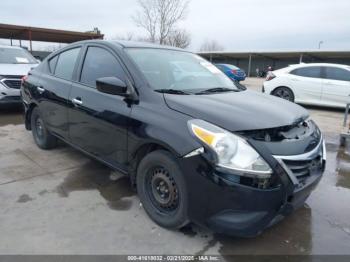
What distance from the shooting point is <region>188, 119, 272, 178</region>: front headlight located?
6.86ft

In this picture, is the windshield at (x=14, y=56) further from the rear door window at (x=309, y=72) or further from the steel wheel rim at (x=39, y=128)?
the rear door window at (x=309, y=72)

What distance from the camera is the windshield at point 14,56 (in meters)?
7.75

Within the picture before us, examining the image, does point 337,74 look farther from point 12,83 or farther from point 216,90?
point 12,83

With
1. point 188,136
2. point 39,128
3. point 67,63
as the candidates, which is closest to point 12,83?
point 39,128

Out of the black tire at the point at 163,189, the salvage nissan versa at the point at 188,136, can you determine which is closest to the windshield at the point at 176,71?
the salvage nissan versa at the point at 188,136

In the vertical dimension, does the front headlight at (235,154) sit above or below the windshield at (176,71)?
below

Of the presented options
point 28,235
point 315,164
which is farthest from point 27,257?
point 315,164

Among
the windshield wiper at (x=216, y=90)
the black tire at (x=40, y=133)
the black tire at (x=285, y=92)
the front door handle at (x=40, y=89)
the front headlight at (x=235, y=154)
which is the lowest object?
the black tire at (x=40, y=133)

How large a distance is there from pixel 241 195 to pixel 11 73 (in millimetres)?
6589

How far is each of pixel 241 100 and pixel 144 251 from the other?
5.19ft

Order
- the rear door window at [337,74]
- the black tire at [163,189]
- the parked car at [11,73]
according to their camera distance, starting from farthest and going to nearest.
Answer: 1. the rear door window at [337,74]
2. the parked car at [11,73]
3. the black tire at [163,189]

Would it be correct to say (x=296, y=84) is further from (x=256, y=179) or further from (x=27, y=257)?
(x=27, y=257)

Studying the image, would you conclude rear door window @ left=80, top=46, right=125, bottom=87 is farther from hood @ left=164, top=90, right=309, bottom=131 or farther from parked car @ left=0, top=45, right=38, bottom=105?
parked car @ left=0, top=45, right=38, bottom=105

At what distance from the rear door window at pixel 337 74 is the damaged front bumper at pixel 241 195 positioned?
7913 mm
